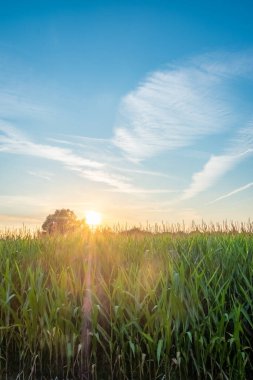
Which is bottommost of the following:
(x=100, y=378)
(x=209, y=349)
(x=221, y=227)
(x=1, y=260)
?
(x=100, y=378)

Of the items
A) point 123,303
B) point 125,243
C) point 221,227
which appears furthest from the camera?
point 221,227

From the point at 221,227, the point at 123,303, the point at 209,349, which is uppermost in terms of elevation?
the point at 221,227

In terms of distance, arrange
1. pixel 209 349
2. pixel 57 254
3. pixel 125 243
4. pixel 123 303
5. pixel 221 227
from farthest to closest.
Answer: pixel 221 227 → pixel 125 243 → pixel 57 254 → pixel 123 303 → pixel 209 349

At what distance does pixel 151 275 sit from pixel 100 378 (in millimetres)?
1148

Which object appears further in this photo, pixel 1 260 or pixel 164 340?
pixel 1 260

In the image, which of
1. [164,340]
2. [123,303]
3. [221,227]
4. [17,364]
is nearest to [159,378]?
[164,340]

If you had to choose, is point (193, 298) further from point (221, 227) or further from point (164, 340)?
point (221, 227)

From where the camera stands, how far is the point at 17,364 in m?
4.40

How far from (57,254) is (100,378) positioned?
2.26 m

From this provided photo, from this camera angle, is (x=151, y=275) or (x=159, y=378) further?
(x=151, y=275)

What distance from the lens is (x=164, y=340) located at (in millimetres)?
3900

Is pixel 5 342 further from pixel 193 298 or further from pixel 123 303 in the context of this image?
pixel 193 298

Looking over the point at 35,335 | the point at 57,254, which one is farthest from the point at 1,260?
the point at 35,335

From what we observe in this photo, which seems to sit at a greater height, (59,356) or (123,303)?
(123,303)
